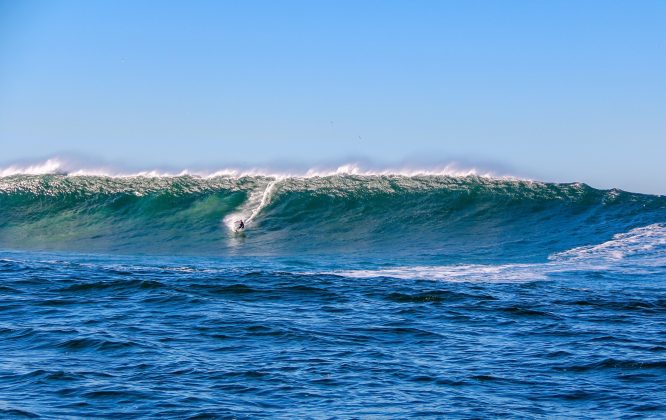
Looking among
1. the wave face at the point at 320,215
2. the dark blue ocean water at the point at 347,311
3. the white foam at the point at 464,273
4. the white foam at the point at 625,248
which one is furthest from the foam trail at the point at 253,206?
the white foam at the point at 625,248

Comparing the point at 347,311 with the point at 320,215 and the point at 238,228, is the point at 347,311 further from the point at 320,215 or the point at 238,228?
the point at 320,215

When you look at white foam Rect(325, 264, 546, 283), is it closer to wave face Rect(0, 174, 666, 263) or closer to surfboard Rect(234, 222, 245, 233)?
wave face Rect(0, 174, 666, 263)

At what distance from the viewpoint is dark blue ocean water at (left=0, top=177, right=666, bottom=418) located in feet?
27.4

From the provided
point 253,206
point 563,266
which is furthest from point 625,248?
point 253,206

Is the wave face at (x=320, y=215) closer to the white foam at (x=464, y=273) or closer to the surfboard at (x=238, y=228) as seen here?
the surfboard at (x=238, y=228)

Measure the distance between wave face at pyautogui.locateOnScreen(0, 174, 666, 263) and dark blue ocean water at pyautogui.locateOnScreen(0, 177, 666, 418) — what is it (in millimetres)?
127

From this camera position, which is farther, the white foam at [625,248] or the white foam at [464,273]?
the white foam at [625,248]

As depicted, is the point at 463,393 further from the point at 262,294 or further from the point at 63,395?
the point at 262,294

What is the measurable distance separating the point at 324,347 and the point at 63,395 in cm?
329

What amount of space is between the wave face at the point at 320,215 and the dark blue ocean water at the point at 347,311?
5.0 inches

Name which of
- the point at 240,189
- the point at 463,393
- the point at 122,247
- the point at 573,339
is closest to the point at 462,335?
the point at 573,339

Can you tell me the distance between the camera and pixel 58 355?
9781mm

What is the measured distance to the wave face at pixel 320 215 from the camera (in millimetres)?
24438

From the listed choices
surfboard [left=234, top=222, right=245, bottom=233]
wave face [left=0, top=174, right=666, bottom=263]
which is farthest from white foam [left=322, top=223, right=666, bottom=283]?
surfboard [left=234, top=222, right=245, bottom=233]
